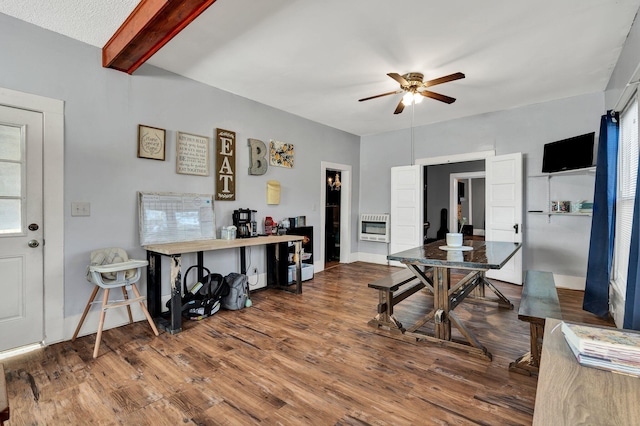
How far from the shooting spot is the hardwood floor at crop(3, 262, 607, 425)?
1.73 meters

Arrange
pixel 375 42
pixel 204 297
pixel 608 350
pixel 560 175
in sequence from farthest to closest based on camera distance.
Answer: pixel 560 175 < pixel 204 297 < pixel 375 42 < pixel 608 350

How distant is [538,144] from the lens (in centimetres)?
453

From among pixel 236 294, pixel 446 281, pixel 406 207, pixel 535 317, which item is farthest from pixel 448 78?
pixel 236 294

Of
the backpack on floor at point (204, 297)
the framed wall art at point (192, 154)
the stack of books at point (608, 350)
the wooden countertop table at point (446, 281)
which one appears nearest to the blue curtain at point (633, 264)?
the wooden countertop table at point (446, 281)

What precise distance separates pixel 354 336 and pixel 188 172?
2592 millimetres

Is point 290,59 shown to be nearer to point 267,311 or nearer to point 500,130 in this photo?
point 267,311

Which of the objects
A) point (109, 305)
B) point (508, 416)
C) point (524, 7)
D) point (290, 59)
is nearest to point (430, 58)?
point (524, 7)

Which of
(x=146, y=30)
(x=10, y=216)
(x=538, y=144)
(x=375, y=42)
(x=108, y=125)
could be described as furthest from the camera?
(x=538, y=144)

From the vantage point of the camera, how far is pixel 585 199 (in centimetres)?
414

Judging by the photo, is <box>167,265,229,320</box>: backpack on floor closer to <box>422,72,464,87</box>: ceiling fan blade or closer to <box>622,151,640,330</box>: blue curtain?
<box>422,72,464,87</box>: ceiling fan blade

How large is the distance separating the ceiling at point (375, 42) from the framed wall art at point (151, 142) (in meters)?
0.58

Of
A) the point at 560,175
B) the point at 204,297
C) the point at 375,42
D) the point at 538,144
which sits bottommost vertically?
the point at 204,297

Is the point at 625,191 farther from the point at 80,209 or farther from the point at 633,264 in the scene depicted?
the point at 80,209

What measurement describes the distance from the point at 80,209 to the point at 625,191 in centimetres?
525
